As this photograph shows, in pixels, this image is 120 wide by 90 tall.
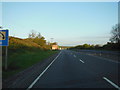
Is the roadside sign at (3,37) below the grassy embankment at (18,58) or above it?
above

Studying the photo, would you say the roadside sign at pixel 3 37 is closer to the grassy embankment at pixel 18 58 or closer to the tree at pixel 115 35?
the grassy embankment at pixel 18 58

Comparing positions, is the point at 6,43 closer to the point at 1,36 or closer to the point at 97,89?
the point at 1,36

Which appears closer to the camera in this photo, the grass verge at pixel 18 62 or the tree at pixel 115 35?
the grass verge at pixel 18 62

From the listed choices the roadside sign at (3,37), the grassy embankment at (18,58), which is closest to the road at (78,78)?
the grassy embankment at (18,58)

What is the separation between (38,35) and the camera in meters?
93.1

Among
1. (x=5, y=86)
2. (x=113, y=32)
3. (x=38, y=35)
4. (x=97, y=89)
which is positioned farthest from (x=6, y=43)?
(x=38, y=35)

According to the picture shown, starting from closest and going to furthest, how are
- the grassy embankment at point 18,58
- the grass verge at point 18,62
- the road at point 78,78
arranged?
the road at point 78,78 < the grass verge at point 18,62 < the grassy embankment at point 18,58

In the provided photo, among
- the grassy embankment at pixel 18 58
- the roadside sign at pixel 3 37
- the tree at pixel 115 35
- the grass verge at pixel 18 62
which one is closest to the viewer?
the grass verge at pixel 18 62

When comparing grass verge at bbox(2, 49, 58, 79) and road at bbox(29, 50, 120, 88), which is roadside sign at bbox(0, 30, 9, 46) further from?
road at bbox(29, 50, 120, 88)

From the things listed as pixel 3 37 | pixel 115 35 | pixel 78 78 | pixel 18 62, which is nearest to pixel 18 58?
pixel 18 62

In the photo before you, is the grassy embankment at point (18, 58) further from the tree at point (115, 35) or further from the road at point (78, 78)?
the tree at point (115, 35)

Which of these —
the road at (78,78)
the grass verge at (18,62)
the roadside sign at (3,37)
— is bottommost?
the road at (78,78)

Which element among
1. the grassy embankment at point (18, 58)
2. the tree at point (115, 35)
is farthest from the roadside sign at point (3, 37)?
the tree at point (115, 35)

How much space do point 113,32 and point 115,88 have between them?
52.2 meters
